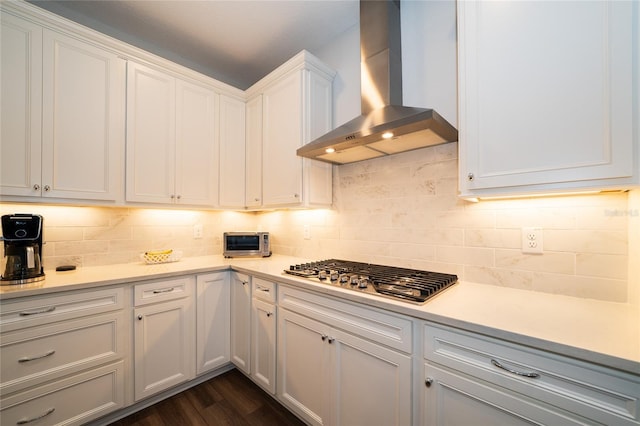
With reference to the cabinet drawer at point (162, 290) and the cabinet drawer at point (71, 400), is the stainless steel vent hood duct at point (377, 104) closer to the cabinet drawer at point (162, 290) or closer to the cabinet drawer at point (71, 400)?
the cabinet drawer at point (162, 290)

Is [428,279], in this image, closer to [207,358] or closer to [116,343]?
[207,358]

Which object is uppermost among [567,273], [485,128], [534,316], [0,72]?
[0,72]

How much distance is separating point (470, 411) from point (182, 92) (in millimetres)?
2744

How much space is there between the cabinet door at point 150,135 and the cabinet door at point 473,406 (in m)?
2.17

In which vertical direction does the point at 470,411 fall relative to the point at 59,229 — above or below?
below

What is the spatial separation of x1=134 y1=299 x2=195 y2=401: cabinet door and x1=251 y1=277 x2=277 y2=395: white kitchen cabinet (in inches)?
18.8

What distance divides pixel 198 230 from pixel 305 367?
1714 mm

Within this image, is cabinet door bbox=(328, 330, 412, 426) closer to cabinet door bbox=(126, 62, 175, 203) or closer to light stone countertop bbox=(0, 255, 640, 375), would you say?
light stone countertop bbox=(0, 255, 640, 375)

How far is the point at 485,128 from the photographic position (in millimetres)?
1193

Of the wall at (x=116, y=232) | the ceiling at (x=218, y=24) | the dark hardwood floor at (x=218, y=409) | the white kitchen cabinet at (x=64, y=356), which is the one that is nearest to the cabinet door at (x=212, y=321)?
the dark hardwood floor at (x=218, y=409)

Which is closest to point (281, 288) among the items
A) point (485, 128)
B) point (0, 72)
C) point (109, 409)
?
point (109, 409)

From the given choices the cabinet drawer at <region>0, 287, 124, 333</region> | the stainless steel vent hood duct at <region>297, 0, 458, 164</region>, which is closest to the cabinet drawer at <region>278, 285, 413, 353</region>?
the stainless steel vent hood duct at <region>297, 0, 458, 164</region>

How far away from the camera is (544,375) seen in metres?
0.82

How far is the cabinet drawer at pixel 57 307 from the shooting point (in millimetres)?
1312
